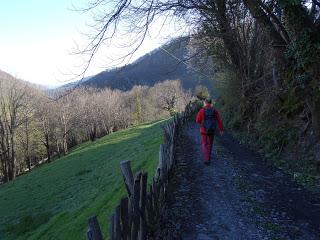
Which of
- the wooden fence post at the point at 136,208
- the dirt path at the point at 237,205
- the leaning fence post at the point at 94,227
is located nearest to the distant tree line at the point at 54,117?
the dirt path at the point at 237,205

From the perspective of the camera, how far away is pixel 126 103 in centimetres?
11081

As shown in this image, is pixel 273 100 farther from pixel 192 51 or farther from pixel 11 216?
pixel 11 216

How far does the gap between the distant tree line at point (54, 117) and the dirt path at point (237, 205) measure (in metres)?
17.0

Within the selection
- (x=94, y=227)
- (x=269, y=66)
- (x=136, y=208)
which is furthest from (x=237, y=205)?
(x=269, y=66)

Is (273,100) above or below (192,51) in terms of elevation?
below

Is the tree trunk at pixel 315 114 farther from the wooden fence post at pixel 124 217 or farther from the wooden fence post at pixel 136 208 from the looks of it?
the wooden fence post at pixel 124 217

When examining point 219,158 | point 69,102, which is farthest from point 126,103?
point 219,158

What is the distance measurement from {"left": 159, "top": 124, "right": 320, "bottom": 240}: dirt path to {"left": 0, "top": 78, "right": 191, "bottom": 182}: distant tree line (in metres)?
17.0

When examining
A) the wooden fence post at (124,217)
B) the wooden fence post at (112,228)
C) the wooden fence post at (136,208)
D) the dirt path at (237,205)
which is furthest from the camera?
the dirt path at (237,205)

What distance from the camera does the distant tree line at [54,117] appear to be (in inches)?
2078

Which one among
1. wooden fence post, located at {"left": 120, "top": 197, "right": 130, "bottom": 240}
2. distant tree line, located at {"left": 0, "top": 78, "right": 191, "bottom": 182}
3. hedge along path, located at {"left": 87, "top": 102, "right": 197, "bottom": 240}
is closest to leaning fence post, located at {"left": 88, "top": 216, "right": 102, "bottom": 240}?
hedge along path, located at {"left": 87, "top": 102, "right": 197, "bottom": 240}

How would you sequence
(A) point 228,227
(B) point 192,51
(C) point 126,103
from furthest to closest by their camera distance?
(C) point 126,103 → (B) point 192,51 → (A) point 228,227

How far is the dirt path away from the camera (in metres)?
7.78

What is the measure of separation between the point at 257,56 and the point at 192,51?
783cm
